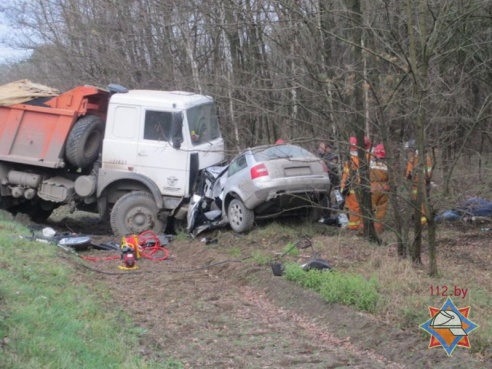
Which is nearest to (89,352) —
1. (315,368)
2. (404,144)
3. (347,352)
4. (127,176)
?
(315,368)

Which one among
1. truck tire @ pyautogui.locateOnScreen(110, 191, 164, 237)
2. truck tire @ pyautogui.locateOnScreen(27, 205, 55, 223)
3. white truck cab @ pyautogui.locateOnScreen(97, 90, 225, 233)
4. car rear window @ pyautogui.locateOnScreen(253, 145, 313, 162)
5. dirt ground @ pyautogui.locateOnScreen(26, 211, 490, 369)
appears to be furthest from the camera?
truck tire @ pyautogui.locateOnScreen(27, 205, 55, 223)

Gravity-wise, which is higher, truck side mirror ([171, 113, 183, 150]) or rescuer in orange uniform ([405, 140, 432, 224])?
truck side mirror ([171, 113, 183, 150])

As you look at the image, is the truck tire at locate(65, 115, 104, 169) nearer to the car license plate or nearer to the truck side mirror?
the truck side mirror

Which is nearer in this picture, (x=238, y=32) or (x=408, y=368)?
(x=408, y=368)

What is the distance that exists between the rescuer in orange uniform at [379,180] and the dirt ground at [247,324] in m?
1.76

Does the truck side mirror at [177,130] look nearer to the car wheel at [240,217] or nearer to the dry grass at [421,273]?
the car wheel at [240,217]

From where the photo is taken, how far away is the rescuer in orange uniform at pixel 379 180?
8.55 metres

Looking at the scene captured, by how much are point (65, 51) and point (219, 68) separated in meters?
7.37

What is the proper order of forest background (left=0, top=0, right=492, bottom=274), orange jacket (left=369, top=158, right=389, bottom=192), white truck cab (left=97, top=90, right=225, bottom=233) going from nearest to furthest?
forest background (left=0, top=0, right=492, bottom=274)
orange jacket (left=369, top=158, right=389, bottom=192)
white truck cab (left=97, top=90, right=225, bottom=233)

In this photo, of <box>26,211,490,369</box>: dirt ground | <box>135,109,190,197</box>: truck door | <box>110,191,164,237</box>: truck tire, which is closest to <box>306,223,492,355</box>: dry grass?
<box>26,211,490,369</box>: dirt ground

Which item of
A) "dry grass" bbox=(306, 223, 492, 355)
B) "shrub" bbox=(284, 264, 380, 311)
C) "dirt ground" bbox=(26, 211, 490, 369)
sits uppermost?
"dry grass" bbox=(306, 223, 492, 355)

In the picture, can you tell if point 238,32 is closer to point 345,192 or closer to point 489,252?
point 345,192

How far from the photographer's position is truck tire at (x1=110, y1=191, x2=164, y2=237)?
12328 mm

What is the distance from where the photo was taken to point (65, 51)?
22453 mm
